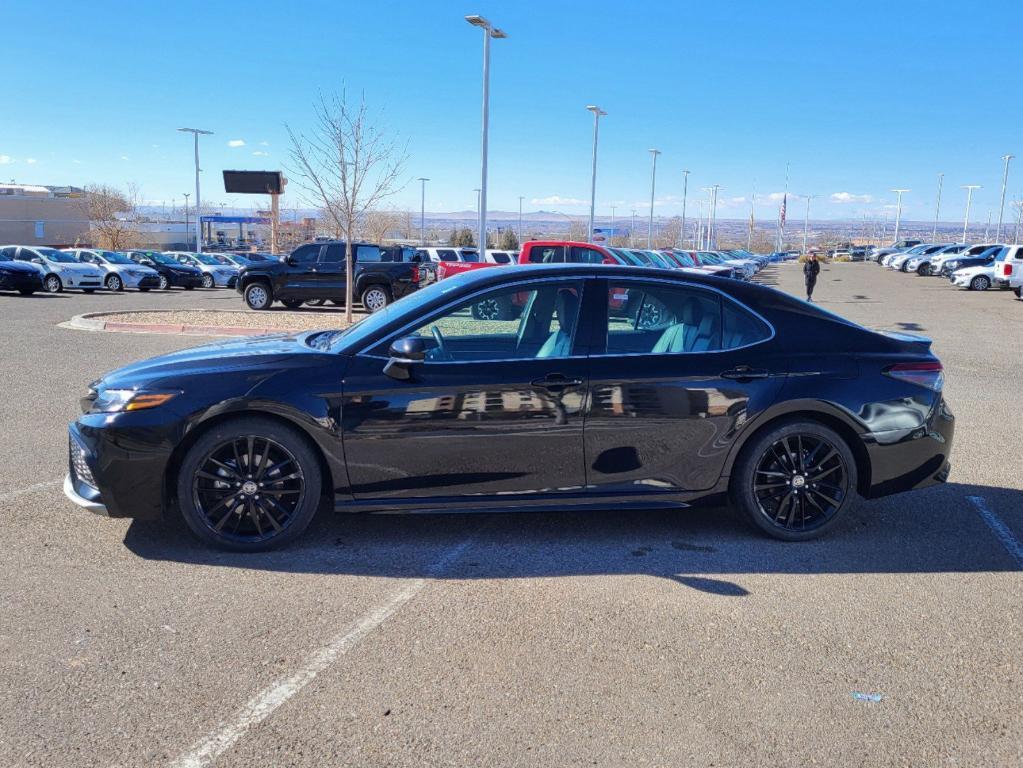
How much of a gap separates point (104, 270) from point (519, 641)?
30950mm

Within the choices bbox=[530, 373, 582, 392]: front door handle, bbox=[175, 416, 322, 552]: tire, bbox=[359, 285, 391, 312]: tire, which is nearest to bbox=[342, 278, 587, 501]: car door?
bbox=[530, 373, 582, 392]: front door handle

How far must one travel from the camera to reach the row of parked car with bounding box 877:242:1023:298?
31292 mm

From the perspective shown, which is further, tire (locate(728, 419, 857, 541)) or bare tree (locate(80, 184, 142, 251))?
bare tree (locate(80, 184, 142, 251))

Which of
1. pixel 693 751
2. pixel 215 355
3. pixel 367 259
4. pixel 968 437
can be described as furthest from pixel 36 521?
pixel 367 259

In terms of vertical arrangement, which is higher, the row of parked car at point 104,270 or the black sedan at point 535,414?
the black sedan at point 535,414

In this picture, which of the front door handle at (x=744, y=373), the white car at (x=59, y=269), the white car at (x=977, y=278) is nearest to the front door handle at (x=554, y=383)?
the front door handle at (x=744, y=373)

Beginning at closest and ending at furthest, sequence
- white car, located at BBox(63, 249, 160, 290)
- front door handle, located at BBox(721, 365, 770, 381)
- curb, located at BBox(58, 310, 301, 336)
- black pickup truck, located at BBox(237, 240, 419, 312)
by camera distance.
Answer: front door handle, located at BBox(721, 365, 770, 381)
curb, located at BBox(58, 310, 301, 336)
black pickup truck, located at BBox(237, 240, 419, 312)
white car, located at BBox(63, 249, 160, 290)

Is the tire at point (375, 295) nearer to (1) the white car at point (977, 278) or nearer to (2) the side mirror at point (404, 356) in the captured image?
(2) the side mirror at point (404, 356)

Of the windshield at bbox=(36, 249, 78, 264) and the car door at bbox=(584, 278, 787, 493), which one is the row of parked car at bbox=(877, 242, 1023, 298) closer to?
the car door at bbox=(584, 278, 787, 493)

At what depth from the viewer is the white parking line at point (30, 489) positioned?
219 inches

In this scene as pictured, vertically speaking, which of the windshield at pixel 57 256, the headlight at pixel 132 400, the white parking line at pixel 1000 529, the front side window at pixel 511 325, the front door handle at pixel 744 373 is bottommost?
the white parking line at pixel 1000 529

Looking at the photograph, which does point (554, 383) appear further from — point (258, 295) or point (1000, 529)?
point (258, 295)

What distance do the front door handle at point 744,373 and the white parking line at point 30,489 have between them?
177 inches

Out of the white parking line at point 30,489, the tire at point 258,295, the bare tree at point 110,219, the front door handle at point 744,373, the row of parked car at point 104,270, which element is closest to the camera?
the front door handle at point 744,373
